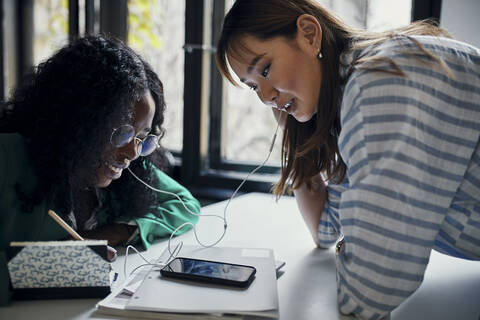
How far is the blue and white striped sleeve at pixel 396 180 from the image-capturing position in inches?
30.3

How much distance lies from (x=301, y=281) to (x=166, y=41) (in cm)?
160

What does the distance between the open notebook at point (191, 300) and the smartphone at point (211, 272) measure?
0.04 ft

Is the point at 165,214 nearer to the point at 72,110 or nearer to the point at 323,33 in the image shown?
the point at 72,110

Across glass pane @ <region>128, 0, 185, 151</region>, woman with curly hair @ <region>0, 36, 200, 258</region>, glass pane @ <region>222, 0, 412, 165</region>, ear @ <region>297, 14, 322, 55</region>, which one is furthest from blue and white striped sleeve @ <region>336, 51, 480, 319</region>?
glass pane @ <region>128, 0, 185, 151</region>

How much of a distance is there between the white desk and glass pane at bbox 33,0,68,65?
5.76ft

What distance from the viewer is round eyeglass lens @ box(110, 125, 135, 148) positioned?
1.07 m

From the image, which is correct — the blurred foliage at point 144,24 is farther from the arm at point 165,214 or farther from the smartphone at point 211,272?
the smartphone at point 211,272

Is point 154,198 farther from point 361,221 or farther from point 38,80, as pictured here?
point 361,221

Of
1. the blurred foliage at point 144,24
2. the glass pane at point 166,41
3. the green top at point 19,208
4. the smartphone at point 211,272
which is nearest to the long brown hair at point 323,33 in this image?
the smartphone at point 211,272

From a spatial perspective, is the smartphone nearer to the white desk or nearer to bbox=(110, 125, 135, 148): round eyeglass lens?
the white desk

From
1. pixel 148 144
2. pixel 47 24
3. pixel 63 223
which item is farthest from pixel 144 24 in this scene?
pixel 63 223

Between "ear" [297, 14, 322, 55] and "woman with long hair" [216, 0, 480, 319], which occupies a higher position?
"ear" [297, 14, 322, 55]

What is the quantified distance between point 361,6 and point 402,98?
1115mm

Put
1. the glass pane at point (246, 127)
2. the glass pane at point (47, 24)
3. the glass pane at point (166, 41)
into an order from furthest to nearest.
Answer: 1. the glass pane at point (47, 24)
2. the glass pane at point (166, 41)
3. the glass pane at point (246, 127)
